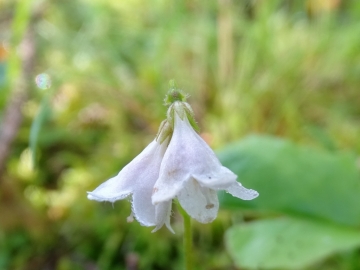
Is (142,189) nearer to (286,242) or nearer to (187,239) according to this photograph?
(187,239)

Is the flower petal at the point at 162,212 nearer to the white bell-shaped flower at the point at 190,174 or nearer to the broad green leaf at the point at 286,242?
the white bell-shaped flower at the point at 190,174

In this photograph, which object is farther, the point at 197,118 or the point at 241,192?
the point at 197,118

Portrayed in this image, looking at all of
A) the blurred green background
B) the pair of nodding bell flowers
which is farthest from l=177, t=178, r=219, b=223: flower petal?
the blurred green background

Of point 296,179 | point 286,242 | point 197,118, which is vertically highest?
point 197,118

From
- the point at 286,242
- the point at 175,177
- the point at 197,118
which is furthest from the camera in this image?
the point at 197,118

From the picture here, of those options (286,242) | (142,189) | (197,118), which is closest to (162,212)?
(142,189)

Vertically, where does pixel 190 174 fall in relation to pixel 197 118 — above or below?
below
